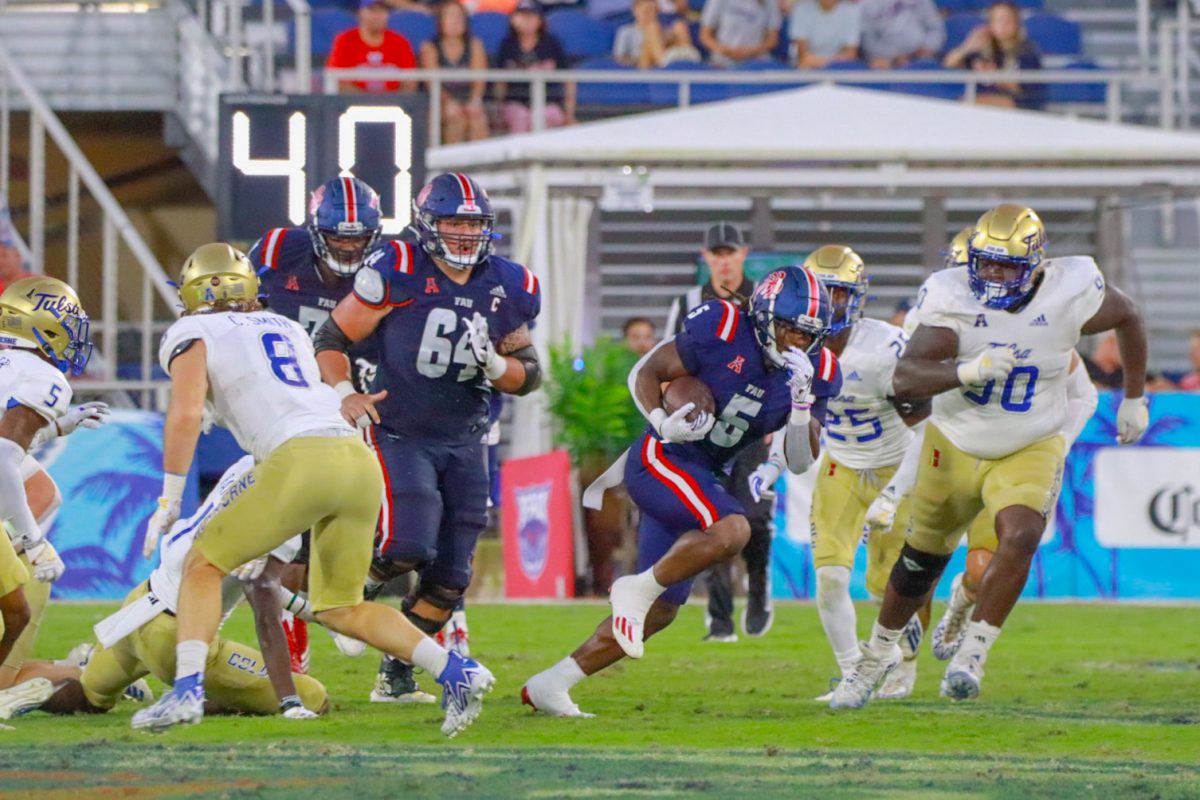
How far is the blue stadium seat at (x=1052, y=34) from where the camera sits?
17703 mm

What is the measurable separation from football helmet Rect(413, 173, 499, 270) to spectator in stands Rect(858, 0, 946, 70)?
10.2 m

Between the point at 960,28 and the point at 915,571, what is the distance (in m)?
10.6

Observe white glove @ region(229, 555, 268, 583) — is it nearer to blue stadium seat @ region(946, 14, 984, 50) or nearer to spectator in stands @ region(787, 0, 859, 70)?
spectator in stands @ region(787, 0, 859, 70)

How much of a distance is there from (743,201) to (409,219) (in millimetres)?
6656

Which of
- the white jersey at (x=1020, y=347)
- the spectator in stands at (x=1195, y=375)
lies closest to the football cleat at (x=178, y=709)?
the white jersey at (x=1020, y=347)

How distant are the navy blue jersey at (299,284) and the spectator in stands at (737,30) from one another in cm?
904

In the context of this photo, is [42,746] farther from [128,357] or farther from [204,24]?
[204,24]

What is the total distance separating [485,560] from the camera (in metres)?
13.6

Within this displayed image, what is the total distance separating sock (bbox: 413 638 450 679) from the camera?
6.13 meters

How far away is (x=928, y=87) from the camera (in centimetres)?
1700

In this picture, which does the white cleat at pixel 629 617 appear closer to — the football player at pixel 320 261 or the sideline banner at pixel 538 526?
the football player at pixel 320 261

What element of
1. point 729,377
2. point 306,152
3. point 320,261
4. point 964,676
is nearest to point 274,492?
point 729,377

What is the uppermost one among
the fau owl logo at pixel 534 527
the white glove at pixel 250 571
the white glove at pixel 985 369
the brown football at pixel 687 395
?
the white glove at pixel 985 369

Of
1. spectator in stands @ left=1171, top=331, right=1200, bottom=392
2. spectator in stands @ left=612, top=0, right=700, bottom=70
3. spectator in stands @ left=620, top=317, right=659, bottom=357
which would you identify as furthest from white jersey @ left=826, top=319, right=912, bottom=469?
spectator in stands @ left=612, top=0, right=700, bottom=70
